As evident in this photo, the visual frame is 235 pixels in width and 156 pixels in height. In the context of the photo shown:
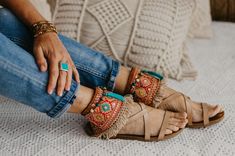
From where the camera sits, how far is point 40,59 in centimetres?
81

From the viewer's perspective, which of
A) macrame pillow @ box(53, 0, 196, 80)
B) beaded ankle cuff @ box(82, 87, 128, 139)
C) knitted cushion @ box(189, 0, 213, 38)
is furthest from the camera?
knitted cushion @ box(189, 0, 213, 38)

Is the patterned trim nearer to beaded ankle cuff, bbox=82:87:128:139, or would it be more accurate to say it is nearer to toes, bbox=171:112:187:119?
beaded ankle cuff, bbox=82:87:128:139

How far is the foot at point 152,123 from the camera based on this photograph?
0.92 metres

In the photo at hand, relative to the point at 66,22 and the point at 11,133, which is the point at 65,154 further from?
the point at 66,22

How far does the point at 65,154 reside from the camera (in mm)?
872

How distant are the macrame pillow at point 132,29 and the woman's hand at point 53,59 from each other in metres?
0.27

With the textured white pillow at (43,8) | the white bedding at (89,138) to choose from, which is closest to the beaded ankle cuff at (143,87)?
the white bedding at (89,138)

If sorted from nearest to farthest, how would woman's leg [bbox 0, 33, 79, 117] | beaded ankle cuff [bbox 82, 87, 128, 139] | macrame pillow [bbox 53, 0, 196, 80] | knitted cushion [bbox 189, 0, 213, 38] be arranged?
woman's leg [bbox 0, 33, 79, 117] < beaded ankle cuff [bbox 82, 87, 128, 139] < macrame pillow [bbox 53, 0, 196, 80] < knitted cushion [bbox 189, 0, 213, 38]

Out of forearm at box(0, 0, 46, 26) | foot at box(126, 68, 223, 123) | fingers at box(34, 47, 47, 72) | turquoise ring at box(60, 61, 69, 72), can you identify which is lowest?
foot at box(126, 68, 223, 123)

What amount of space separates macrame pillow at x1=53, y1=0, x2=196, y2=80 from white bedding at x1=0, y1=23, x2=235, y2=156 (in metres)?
0.10

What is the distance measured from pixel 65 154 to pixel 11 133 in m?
0.16

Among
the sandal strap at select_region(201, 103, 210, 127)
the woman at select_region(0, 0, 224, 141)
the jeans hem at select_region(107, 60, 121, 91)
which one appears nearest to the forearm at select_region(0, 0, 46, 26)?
the woman at select_region(0, 0, 224, 141)

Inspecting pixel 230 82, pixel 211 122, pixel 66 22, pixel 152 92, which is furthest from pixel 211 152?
pixel 66 22

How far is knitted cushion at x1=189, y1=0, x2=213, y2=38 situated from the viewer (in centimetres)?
133
